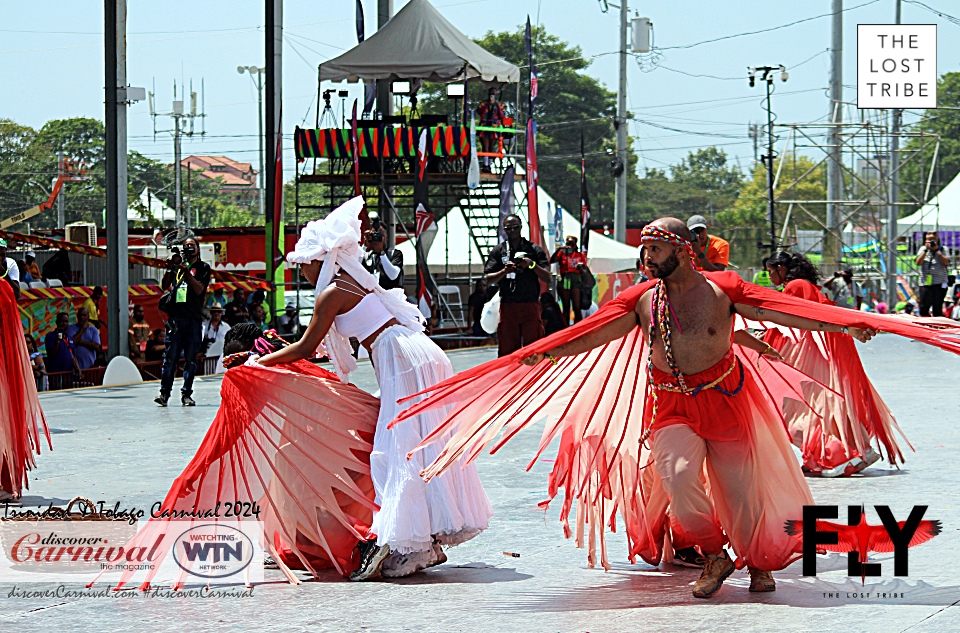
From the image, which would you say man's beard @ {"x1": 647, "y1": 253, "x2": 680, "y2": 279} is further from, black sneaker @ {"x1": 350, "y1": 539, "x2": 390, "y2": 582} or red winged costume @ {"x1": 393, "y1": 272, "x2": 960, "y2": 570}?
black sneaker @ {"x1": 350, "y1": 539, "x2": 390, "y2": 582}

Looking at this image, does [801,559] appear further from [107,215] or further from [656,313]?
[107,215]

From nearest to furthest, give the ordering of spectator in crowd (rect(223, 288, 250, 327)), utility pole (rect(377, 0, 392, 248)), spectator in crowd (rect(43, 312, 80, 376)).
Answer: spectator in crowd (rect(43, 312, 80, 376))
spectator in crowd (rect(223, 288, 250, 327))
utility pole (rect(377, 0, 392, 248))

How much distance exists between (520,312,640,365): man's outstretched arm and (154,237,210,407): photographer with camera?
8021 millimetres

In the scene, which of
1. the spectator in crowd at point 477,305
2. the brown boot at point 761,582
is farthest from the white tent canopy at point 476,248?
the brown boot at point 761,582

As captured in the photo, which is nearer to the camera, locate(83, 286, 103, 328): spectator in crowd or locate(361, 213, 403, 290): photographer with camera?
locate(361, 213, 403, 290): photographer with camera

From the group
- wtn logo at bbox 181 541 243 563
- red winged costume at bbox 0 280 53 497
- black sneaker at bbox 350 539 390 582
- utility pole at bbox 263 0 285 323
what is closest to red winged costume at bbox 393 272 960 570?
black sneaker at bbox 350 539 390 582

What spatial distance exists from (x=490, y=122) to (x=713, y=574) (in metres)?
20.8

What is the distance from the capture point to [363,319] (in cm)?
605

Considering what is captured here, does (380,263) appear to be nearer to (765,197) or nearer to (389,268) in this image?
(389,268)

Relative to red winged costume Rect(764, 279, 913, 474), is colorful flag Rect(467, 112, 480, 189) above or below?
above

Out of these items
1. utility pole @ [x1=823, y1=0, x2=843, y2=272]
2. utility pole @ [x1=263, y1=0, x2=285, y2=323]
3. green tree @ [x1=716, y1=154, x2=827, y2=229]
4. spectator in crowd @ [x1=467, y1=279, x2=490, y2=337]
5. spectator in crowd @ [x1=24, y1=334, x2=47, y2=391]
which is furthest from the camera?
green tree @ [x1=716, y1=154, x2=827, y2=229]

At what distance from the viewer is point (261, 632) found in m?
4.87

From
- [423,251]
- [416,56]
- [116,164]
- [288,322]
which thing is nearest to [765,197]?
[416,56]

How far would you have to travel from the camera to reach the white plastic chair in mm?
25875
